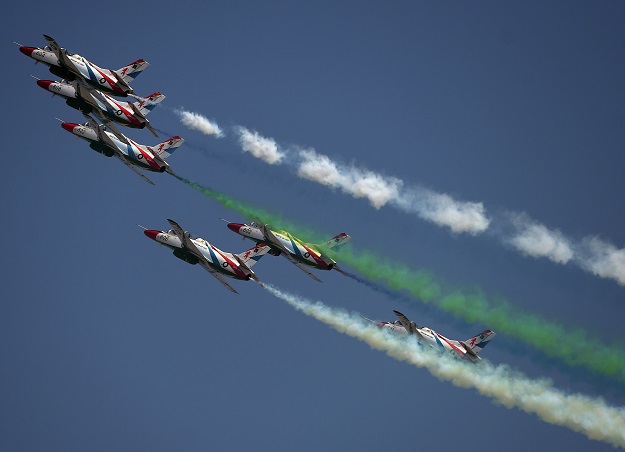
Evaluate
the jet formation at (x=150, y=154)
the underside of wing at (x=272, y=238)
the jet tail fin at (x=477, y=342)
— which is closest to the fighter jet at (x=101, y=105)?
the jet formation at (x=150, y=154)

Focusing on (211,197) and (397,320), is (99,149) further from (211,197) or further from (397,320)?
(397,320)

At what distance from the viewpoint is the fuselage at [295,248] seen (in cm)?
9681

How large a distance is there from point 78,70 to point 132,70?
5.18 m

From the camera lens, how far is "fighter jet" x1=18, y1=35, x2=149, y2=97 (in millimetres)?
97500

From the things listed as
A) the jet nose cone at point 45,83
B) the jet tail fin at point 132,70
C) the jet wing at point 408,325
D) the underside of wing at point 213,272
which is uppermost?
the jet tail fin at point 132,70

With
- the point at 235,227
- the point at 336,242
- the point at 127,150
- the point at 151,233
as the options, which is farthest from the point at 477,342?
the point at 127,150

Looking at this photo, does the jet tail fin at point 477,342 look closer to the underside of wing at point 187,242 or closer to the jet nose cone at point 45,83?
the underside of wing at point 187,242

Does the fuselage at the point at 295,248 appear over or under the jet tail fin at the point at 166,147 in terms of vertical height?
under

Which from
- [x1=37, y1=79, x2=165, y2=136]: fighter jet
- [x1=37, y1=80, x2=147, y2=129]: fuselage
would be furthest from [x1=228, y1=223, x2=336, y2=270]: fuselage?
[x1=37, y1=80, x2=147, y2=129]: fuselage

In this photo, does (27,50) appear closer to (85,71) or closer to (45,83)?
(45,83)

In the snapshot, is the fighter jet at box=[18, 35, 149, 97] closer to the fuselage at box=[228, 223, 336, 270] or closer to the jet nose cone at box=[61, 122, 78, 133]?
the jet nose cone at box=[61, 122, 78, 133]

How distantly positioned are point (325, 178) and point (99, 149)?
58.1ft

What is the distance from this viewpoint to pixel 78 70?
320 feet

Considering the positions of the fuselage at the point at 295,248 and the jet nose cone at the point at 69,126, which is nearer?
the fuselage at the point at 295,248
